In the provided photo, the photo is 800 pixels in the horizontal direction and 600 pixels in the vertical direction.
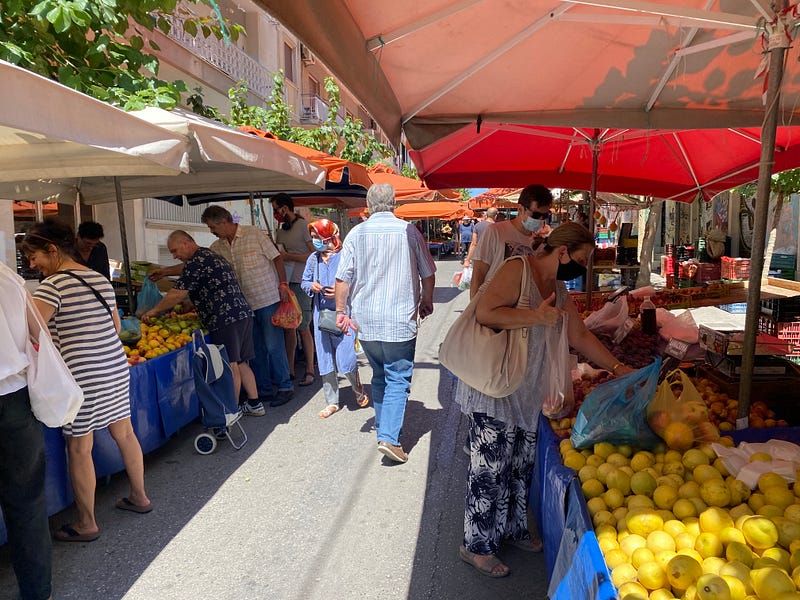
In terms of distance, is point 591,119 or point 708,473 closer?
point 708,473

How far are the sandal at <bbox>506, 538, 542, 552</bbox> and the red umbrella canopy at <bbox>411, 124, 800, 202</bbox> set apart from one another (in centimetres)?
339

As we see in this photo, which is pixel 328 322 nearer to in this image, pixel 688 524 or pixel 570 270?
pixel 570 270

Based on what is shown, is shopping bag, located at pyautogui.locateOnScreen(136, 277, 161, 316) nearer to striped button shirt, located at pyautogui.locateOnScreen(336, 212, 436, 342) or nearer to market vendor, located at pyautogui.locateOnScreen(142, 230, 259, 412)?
market vendor, located at pyautogui.locateOnScreen(142, 230, 259, 412)

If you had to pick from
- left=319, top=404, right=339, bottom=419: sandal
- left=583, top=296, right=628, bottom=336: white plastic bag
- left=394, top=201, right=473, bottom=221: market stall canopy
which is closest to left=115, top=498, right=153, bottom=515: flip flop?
left=319, top=404, right=339, bottom=419: sandal

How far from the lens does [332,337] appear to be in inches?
232

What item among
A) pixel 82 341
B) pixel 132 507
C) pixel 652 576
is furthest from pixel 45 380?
pixel 652 576

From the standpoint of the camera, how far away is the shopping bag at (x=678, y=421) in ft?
8.77

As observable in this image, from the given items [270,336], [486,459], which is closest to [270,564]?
[486,459]

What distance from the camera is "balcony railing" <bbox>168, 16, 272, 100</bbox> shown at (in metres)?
13.4

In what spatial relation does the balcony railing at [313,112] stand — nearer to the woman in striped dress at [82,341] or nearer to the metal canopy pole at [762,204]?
the woman in striped dress at [82,341]

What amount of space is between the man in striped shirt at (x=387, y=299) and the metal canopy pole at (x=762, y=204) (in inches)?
89.1

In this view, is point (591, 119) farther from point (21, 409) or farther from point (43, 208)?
point (43, 208)

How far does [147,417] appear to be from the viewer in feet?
14.9

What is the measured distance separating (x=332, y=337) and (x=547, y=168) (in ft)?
11.7
